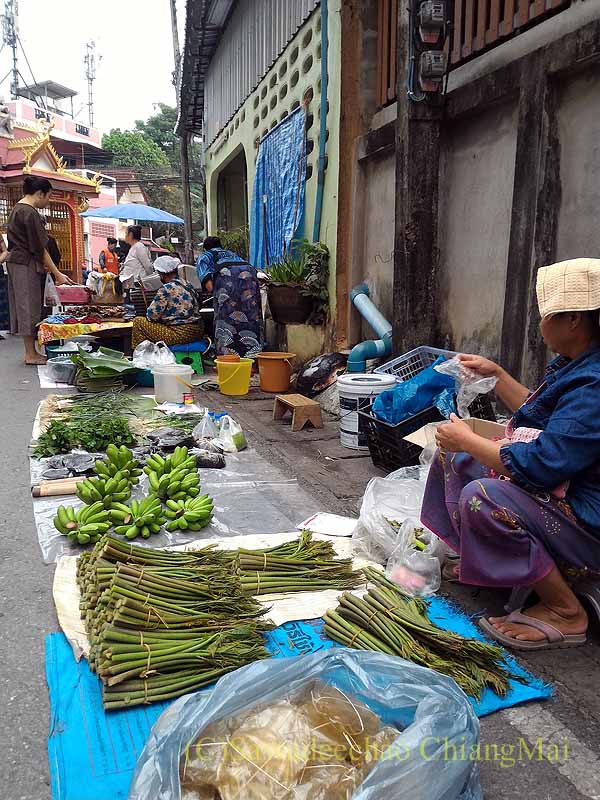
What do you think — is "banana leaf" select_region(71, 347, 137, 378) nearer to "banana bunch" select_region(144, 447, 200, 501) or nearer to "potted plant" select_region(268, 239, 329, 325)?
"potted plant" select_region(268, 239, 329, 325)

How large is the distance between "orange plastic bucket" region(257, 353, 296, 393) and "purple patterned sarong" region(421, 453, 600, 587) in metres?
5.06

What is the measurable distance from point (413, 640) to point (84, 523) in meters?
1.97

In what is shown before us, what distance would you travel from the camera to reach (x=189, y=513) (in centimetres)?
357

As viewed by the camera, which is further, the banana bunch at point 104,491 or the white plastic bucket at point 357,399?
the white plastic bucket at point 357,399

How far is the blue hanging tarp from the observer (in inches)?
330

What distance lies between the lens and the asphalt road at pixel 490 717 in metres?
1.86

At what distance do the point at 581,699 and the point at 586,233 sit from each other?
3.02m

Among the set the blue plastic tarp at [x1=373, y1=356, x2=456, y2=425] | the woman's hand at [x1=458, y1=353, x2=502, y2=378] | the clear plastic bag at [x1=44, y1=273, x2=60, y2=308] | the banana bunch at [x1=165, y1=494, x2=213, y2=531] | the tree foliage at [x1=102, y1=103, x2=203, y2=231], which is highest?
the tree foliage at [x1=102, y1=103, x2=203, y2=231]

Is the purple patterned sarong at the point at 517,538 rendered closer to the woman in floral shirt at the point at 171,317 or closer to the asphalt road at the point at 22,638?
the asphalt road at the point at 22,638

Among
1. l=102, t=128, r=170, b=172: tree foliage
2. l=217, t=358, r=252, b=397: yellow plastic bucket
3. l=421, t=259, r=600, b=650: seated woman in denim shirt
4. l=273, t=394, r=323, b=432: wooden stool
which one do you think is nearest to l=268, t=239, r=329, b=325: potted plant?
Result: l=217, t=358, r=252, b=397: yellow plastic bucket

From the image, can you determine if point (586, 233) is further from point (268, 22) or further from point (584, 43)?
point (268, 22)

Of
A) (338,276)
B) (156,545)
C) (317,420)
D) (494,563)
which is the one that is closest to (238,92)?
(338,276)

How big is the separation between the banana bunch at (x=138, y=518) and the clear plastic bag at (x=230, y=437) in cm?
163

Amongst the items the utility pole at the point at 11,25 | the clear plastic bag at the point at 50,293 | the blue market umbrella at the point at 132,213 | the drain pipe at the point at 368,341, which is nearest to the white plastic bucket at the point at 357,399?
the drain pipe at the point at 368,341
